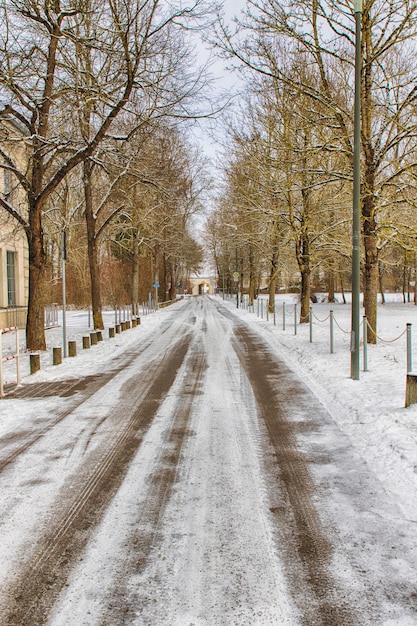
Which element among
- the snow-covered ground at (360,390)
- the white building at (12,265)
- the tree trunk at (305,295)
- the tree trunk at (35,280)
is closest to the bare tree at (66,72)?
the tree trunk at (35,280)

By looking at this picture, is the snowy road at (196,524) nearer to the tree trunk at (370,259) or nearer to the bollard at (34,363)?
the bollard at (34,363)

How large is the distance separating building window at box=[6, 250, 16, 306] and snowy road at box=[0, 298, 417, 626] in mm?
18065

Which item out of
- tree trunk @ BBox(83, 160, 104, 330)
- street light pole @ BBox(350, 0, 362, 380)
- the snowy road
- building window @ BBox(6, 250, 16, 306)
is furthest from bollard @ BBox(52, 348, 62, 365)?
building window @ BBox(6, 250, 16, 306)

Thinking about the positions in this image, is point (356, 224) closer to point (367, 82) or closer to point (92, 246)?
point (367, 82)

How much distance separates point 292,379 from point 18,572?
7.43 meters

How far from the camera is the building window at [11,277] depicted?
24.0 metres

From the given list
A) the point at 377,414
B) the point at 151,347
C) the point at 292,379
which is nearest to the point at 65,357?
the point at 151,347

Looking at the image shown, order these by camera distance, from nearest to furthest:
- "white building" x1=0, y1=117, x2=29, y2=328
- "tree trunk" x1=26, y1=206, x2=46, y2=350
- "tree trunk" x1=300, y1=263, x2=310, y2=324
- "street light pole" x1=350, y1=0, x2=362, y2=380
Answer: "street light pole" x1=350, y1=0, x2=362, y2=380
"tree trunk" x1=26, y1=206, x2=46, y2=350
"white building" x1=0, y1=117, x2=29, y2=328
"tree trunk" x1=300, y1=263, x2=310, y2=324

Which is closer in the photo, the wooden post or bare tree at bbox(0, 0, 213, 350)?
the wooden post

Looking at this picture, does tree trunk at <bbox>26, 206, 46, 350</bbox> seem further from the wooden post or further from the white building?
the wooden post

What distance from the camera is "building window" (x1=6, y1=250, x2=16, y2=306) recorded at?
2400 centimetres

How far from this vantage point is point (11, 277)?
80.2ft

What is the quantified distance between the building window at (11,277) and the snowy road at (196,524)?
18.1m

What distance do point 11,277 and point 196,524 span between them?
22893 millimetres
